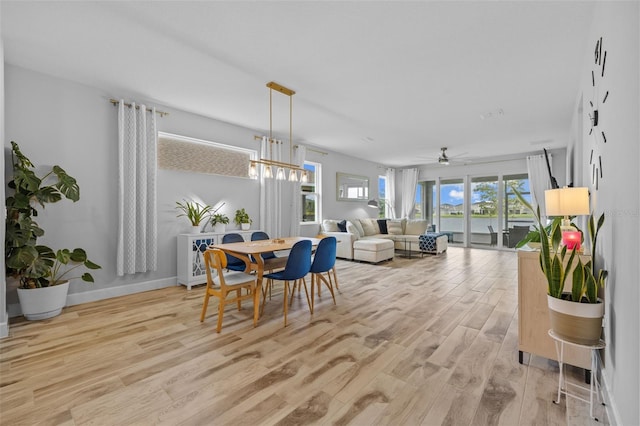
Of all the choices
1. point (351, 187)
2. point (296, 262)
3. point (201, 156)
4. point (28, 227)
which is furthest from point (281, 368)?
point (351, 187)

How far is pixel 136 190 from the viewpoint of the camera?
13.0 ft

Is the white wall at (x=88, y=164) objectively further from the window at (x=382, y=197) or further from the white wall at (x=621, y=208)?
the window at (x=382, y=197)

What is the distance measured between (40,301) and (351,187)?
257 inches

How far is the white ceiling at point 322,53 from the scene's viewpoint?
2244 mm

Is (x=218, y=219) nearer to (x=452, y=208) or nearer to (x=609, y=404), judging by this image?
(x=609, y=404)

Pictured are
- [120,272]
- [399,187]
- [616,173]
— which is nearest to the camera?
[616,173]

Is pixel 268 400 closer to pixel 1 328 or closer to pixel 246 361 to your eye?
pixel 246 361

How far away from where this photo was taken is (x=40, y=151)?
10.8 feet

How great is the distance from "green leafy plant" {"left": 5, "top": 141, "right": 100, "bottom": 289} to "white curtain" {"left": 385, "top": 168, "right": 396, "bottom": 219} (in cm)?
832

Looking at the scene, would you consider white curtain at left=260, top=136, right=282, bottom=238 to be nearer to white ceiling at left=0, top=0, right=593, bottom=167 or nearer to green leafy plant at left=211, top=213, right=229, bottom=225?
green leafy plant at left=211, top=213, right=229, bottom=225

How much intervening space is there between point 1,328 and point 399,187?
960 centimetres

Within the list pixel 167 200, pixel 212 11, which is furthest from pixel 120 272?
pixel 212 11

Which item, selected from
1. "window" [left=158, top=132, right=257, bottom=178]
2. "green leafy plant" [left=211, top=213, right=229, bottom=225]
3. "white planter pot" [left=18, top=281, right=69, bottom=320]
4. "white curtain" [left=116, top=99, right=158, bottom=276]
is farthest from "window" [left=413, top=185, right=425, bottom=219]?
"white planter pot" [left=18, top=281, right=69, bottom=320]

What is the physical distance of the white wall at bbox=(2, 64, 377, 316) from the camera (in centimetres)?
321
